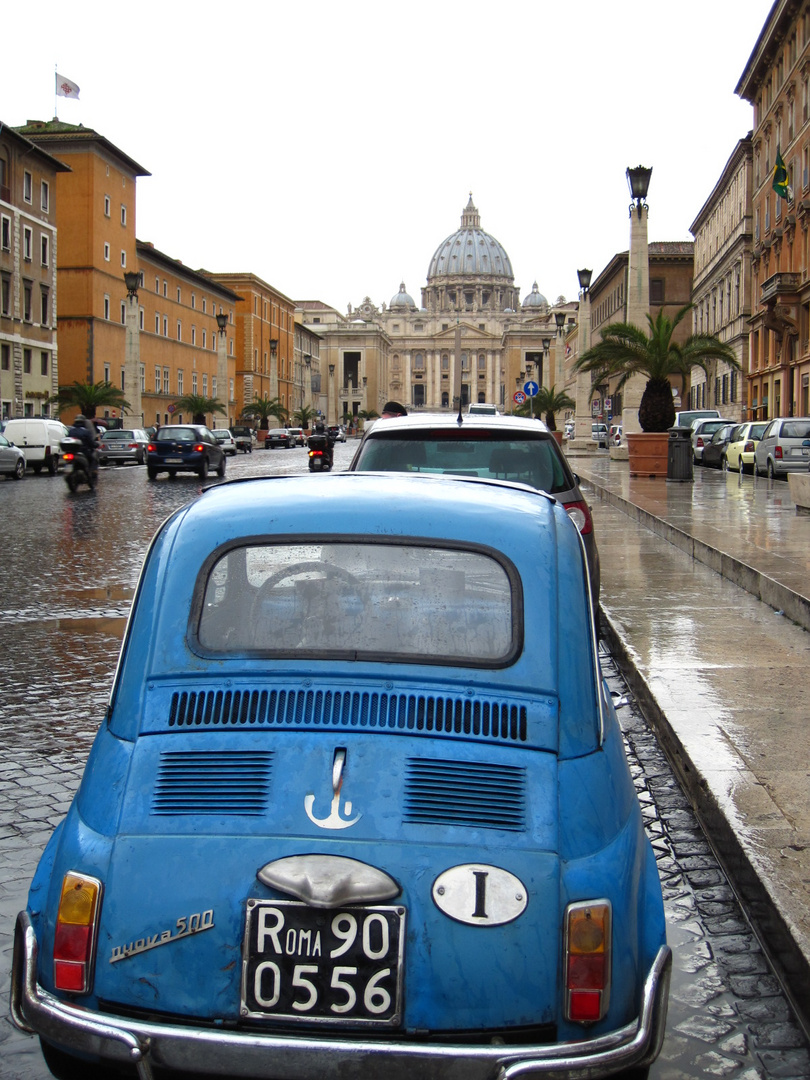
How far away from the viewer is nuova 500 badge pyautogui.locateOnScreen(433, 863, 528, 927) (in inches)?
89.3

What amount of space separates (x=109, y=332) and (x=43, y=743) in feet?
186

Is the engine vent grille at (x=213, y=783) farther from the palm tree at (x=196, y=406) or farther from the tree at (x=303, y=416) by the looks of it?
the tree at (x=303, y=416)

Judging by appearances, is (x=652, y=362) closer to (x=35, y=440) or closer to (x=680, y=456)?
(x=680, y=456)

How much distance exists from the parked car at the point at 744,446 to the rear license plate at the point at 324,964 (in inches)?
1126

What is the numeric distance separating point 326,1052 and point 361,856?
14.0 inches

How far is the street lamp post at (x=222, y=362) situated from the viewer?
67.5 m

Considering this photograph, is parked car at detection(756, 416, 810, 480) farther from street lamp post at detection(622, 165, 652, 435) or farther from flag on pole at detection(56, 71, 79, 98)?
flag on pole at detection(56, 71, 79, 98)

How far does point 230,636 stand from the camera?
2.81 m

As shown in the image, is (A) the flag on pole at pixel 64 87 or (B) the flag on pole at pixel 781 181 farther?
(A) the flag on pole at pixel 64 87

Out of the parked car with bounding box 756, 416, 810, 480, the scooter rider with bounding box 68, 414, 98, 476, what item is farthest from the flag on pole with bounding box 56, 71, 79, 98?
the parked car with bounding box 756, 416, 810, 480

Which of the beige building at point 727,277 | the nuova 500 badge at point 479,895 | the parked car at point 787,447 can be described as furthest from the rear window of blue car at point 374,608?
the beige building at point 727,277

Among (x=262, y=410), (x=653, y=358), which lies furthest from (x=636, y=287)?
(x=262, y=410)

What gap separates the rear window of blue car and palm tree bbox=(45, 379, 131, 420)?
163 feet

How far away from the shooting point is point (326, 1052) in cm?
219
